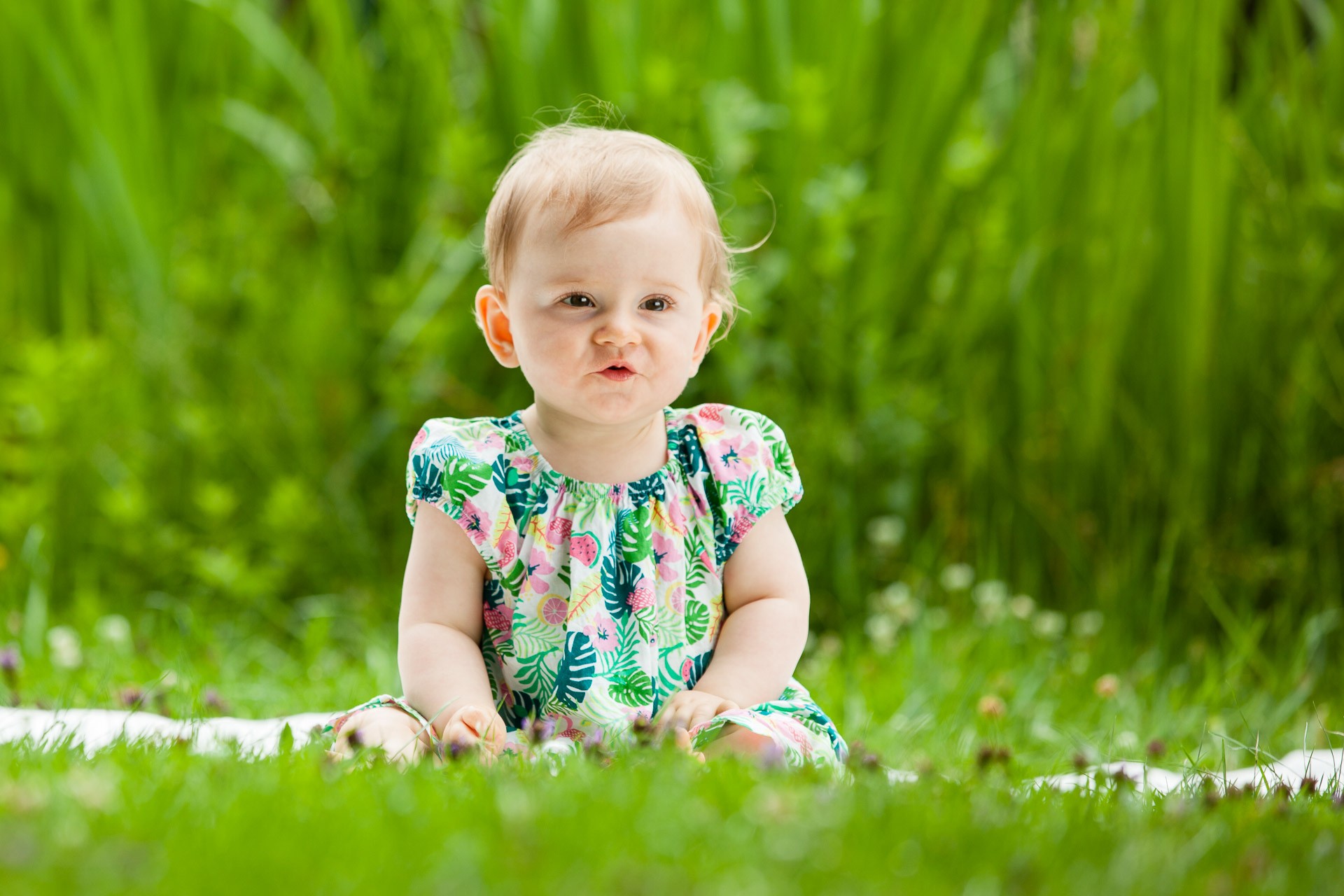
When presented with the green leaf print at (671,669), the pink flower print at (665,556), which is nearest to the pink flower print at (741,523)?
the pink flower print at (665,556)

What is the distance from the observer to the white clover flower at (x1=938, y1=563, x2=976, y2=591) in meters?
3.63

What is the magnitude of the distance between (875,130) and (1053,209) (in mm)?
577

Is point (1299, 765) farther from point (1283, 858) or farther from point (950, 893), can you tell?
point (950, 893)

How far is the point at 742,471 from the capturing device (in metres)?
2.36

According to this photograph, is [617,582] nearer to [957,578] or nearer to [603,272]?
[603,272]

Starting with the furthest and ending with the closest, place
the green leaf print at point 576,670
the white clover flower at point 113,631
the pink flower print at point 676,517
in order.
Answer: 1. the white clover flower at point 113,631
2. the pink flower print at point 676,517
3. the green leaf print at point 576,670

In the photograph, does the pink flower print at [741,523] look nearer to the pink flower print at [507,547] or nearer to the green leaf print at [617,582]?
the green leaf print at [617,582]

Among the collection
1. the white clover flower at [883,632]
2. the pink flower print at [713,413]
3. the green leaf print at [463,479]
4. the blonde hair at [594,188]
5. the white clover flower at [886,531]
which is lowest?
the white clover flower at [883,632]

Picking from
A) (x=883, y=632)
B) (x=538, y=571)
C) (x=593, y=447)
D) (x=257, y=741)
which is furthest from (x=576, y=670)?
(x=883, y=632)

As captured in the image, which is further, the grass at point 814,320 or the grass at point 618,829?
the grass at point 814,320

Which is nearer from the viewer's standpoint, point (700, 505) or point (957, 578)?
point (700, 505)

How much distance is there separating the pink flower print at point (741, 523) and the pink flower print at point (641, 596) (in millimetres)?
173

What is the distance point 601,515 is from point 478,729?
1.46 feet

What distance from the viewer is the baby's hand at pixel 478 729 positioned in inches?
76.9
